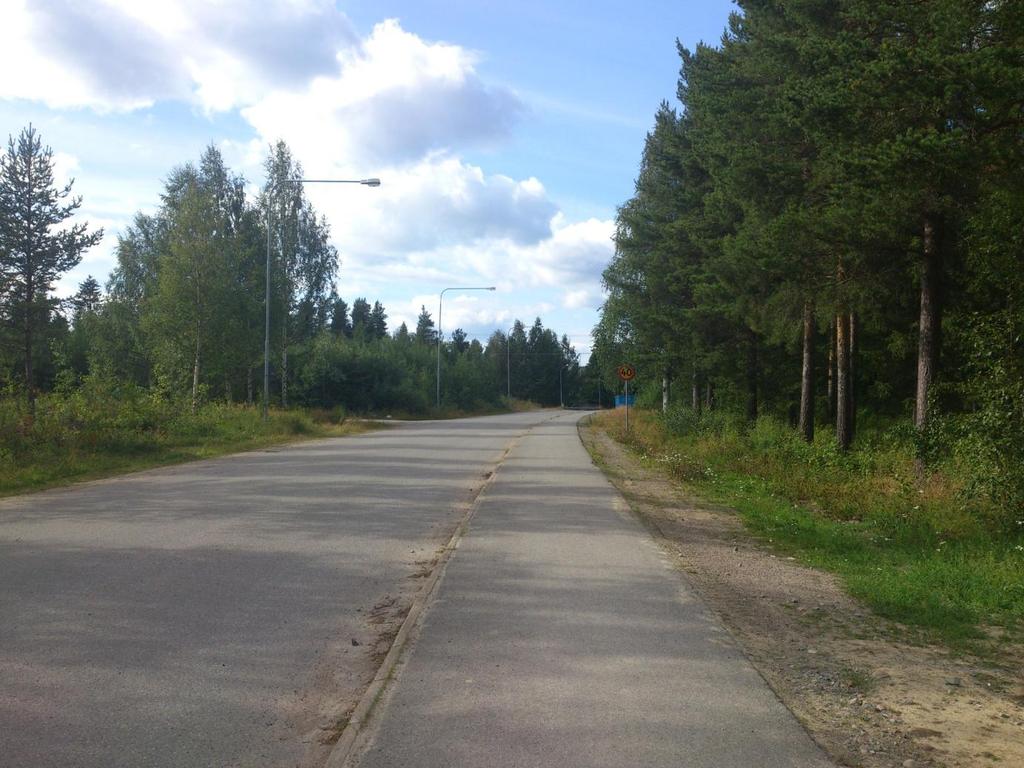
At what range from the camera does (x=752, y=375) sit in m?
31.8

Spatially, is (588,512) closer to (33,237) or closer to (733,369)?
(733,369)

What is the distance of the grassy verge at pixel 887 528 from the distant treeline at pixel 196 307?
18.2 m

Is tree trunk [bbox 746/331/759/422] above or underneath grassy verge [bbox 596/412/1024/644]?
above

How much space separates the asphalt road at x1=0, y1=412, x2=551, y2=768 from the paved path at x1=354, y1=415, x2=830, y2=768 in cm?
61

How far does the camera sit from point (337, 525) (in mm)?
11656

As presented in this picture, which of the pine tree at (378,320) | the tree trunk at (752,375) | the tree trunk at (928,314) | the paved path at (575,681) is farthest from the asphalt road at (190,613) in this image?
the pine tree at (378,320)

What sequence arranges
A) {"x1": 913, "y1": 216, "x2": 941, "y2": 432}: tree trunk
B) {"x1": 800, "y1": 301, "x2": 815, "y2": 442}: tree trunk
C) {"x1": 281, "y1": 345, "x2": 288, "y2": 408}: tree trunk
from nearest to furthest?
{"x1": 913, "y1": 216, "x2": 941, "y2": 432}: tree trunk < {"x1": 800, "y1": 301, "x2": 815, "y2": 442}: tree trunk < {"x1": 281, "y1": 345, "x2": 288, "y2": 408}: tree trunk

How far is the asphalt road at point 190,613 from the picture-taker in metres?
4.57

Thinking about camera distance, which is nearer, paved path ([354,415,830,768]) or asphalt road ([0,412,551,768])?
paved path ([354,415,830,768])

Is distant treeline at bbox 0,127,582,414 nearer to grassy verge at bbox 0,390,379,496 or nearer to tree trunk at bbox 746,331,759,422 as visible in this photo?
grassy verge at bbox 0,390,379,496

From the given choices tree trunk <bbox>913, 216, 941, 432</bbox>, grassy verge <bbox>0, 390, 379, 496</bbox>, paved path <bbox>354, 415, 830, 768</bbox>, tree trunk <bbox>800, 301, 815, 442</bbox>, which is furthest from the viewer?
tree trunk <bbox>800, 301, 815, 442</bbox>

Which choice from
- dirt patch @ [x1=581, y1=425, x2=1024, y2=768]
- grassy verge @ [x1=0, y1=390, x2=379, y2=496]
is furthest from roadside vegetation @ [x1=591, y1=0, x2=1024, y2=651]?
grassy verge @ [x1=0, y1=390, x2=379, y2=496]

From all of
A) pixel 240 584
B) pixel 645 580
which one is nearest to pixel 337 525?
pixel 240 584

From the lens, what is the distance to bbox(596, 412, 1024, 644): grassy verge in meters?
Answer: 7.70
